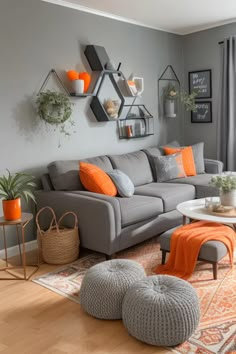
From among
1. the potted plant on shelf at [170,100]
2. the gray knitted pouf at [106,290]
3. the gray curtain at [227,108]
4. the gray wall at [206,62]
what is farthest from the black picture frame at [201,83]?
the gray knitted pouf at [106,290]

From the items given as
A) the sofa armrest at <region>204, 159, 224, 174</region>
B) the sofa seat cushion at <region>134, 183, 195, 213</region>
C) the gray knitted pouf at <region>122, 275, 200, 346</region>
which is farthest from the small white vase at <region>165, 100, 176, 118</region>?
the gray knitted pouf at <region>122, 275, 200, 346</region>

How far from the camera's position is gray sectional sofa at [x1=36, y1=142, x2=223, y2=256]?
324cm

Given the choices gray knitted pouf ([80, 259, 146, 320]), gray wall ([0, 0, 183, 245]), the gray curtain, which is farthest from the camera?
the gray curtain

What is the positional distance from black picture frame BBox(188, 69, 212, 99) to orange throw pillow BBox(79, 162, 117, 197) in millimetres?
2595

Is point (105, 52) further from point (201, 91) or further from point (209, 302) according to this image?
point (209, 302)

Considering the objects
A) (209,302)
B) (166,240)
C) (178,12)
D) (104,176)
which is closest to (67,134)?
(104,176)

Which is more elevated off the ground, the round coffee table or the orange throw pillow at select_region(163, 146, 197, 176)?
the orange throw pillow at select_region(163, 146, 197, 176)

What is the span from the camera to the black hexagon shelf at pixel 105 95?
4.30 metres

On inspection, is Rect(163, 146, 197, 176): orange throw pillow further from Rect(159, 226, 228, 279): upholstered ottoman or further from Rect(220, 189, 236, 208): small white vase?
Rect(159, 226, 228, 279): upholstered ottoman

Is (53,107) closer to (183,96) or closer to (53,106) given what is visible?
(53,106)

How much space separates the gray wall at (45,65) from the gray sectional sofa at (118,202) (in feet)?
0.97

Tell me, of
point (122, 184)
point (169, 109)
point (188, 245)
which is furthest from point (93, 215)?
point (169, 109)

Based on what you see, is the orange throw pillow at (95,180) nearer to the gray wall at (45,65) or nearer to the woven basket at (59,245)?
the woven basket at (59,245)

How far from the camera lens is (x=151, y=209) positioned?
3.62 meters
